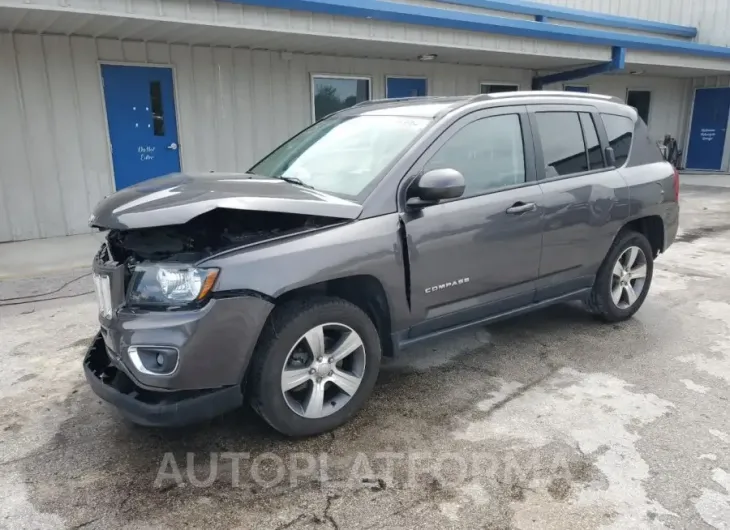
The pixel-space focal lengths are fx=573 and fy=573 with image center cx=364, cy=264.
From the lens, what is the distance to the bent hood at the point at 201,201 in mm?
2635

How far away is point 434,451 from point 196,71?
781 centimetres

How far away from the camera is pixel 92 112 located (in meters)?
8.24

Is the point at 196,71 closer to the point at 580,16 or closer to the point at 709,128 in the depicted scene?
the point at 580,16

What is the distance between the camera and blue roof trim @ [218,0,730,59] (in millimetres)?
7652

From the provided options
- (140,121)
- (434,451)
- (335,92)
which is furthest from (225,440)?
(335,92)

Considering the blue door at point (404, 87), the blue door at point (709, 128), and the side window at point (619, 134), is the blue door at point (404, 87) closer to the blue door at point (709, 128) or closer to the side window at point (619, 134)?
the side window at point (619, 134)

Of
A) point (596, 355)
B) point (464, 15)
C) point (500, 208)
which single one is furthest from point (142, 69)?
point (596, 355)

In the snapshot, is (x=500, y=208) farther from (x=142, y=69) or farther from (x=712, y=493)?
(x=142, y=69)

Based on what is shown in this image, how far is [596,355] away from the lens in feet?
13.8

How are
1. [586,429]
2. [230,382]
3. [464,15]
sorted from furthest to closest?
[464,15] → [586,429] → [230,382]

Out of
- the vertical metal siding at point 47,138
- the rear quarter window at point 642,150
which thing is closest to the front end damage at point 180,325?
the rear quarter window at point 642,150

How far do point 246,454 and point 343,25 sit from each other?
6.83 meters

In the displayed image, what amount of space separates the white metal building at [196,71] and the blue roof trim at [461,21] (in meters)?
0.03

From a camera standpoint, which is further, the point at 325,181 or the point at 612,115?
the point at 612,115
